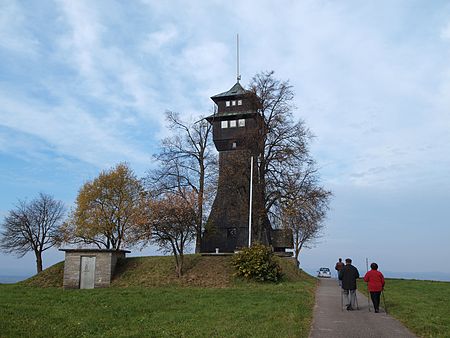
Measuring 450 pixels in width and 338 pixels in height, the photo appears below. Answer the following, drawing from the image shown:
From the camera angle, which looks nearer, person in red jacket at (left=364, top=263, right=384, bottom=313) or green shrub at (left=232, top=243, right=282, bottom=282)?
person in red jacket at (left=364, top=263, right=384, bottom=313)

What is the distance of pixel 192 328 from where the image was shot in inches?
465

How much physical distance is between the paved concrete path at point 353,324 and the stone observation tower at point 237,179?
662 inches

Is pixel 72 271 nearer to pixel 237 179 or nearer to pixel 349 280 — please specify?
pixel 237 179

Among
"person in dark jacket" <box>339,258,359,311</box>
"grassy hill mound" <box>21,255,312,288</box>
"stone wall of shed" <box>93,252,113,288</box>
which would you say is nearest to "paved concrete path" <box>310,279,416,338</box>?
"person in dark jacket" <box>339,258,359,311</box>

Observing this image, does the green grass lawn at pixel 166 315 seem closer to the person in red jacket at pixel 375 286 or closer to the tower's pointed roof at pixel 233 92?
the person in red jacket at pixel 375 286

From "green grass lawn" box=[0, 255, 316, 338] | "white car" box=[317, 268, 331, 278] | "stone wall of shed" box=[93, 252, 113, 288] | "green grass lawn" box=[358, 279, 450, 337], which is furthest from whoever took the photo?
"white car" box=[317, 268, 331, 278]

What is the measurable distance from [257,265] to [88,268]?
1148 centimetres

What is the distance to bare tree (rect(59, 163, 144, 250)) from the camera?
152 ft

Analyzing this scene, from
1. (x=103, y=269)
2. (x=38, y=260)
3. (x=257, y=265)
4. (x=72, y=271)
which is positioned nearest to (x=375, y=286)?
(x=257, y=265)

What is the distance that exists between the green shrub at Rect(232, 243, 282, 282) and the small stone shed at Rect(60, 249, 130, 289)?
28.0ft

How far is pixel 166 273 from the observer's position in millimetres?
29000

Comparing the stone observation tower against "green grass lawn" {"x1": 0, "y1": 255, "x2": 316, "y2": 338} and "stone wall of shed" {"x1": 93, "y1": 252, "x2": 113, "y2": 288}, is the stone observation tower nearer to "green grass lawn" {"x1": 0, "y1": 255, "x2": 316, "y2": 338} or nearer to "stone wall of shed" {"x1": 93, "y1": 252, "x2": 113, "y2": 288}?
"stone wall of shed" {"x1": 93, "y1": 252, "x2": 113, "y2": 288}

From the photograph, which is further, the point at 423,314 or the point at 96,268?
the point at 96,268

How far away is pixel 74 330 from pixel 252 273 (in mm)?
16262
